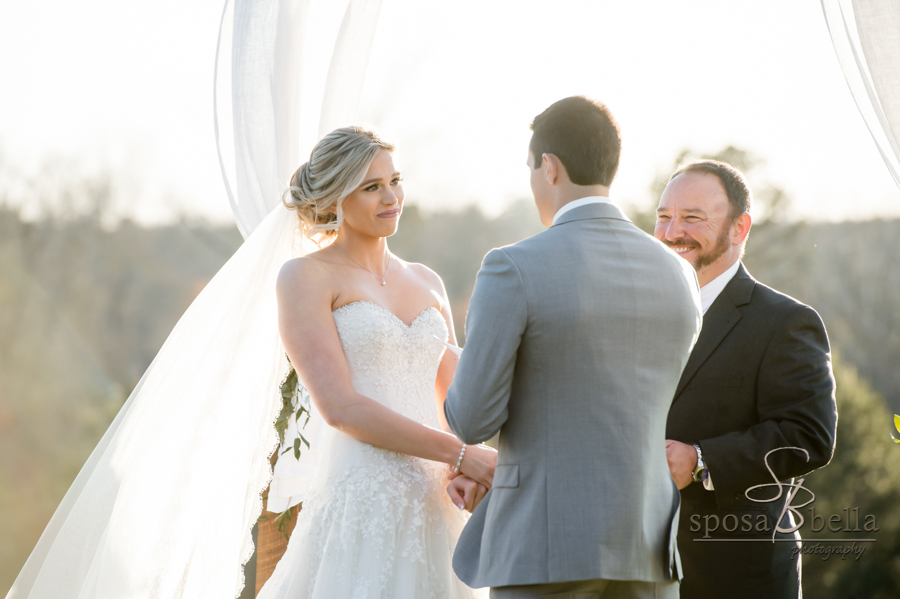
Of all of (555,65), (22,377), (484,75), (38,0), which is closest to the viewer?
(38,0)

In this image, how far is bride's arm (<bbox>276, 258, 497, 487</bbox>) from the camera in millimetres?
1692

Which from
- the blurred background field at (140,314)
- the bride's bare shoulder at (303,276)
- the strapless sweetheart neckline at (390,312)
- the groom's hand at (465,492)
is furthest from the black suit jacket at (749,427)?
the blurred background field at (140,314)

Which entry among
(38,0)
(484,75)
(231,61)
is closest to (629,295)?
(231,61)

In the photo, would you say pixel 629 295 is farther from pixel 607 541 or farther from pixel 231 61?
pixel 231 61

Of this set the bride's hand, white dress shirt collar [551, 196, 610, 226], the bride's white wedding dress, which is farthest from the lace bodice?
white dress shirt collar [551, 196, 610, 226]

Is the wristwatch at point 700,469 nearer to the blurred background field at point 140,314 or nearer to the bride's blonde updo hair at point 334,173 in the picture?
the bride's blonde updo hair at point 334,173

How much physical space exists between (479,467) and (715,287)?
76cm

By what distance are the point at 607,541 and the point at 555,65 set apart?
20.3ft

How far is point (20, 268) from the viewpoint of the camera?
486 centimetres

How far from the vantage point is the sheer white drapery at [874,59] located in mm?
2002

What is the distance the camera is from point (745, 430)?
1539 millimetres

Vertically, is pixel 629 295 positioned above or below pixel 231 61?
below

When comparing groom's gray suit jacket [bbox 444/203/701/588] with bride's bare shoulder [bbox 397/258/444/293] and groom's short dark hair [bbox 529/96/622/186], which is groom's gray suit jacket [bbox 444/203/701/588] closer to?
groom's short dark hair [bbox 529/96/622/186]

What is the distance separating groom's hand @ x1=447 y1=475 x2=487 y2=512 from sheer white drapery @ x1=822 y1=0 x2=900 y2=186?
1.56 meters
